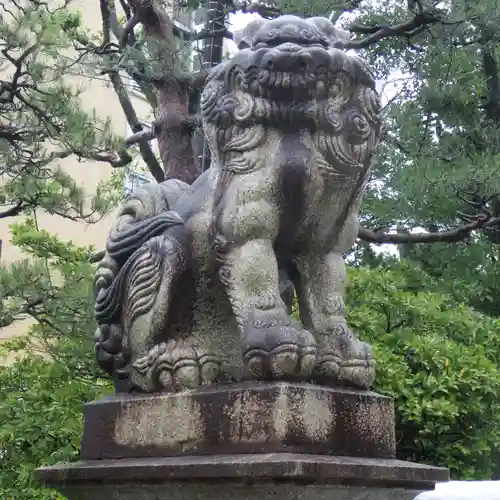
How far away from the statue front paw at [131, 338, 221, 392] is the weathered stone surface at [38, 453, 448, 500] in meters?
0.27

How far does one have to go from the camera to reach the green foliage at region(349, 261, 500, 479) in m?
5.87

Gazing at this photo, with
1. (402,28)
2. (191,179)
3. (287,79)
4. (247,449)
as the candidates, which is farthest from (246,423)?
(402,28)

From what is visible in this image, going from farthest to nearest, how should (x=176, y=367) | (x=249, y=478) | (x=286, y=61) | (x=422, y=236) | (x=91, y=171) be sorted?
(x=91, y=171)
(x=422, y=236)
(x=176, y=367)
(x=286, y=61)
(x=249, y=478)

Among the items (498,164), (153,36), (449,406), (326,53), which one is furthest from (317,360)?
(153,36)

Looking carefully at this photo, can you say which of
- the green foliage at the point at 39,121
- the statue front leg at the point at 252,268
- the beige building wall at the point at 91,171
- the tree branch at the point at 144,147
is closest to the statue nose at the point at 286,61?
the statue front leg at the point at 252,268

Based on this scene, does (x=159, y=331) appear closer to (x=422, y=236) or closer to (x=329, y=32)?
(x=329, y=32)

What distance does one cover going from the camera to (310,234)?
3113 mm

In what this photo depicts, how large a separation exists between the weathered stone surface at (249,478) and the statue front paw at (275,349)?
0.28 m

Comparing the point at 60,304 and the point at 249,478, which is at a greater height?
the point at 60,304

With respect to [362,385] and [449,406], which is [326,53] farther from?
[449,406]

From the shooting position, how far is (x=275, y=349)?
9.18 ft

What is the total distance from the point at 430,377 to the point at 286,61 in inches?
138

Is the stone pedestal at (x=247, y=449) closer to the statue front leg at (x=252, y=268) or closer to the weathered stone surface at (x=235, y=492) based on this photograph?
the weathered stone surface at (x=235, y=492)

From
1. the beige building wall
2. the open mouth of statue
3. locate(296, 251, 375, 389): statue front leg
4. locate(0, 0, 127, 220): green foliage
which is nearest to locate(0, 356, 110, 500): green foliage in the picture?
locate(0, 0, 127, 220): green foliage
